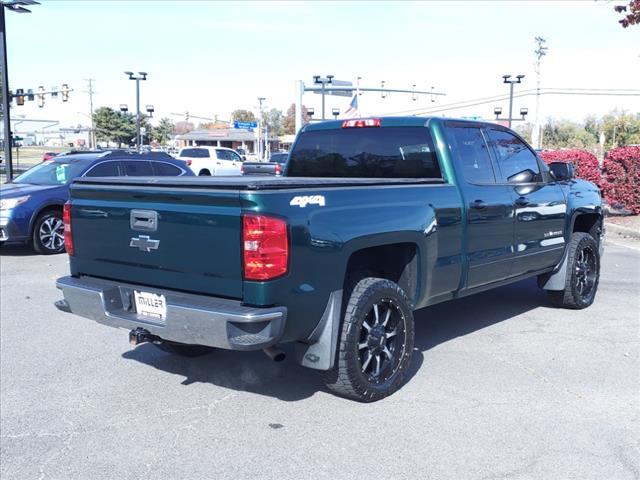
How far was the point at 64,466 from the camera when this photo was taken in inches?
141

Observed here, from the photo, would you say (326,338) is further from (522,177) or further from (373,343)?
(522,177)

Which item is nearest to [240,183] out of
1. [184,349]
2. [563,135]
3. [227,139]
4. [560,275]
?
[184,349]

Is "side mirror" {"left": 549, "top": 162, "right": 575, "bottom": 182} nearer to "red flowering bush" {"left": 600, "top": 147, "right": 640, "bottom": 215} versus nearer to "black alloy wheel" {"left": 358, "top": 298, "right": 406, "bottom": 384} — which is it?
"black alloy wheel" {"left": 358, "top": 298, "right": 406, "bottom": 384}

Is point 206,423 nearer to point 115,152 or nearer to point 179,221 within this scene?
point 179,221

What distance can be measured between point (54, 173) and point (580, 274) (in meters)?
9.14

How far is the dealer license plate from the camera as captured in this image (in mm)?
3951

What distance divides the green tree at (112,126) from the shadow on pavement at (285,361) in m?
84.3

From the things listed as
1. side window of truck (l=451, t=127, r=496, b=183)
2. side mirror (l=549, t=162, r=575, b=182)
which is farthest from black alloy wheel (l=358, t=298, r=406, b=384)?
side mirror (l=549, t=162, r=575, b=182)

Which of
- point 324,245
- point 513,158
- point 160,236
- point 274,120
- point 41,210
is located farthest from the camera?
point 274,120

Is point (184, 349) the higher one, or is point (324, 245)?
point (324, 245)

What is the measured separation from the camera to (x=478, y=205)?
5.25 metres

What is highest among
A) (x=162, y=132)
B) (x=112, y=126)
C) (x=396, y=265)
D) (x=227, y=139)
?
(x=162, y=132)

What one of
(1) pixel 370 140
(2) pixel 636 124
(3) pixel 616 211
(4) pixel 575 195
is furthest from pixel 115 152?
(2) pixel 636 124

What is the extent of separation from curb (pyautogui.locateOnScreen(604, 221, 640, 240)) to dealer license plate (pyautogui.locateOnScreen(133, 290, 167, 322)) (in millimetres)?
11994
